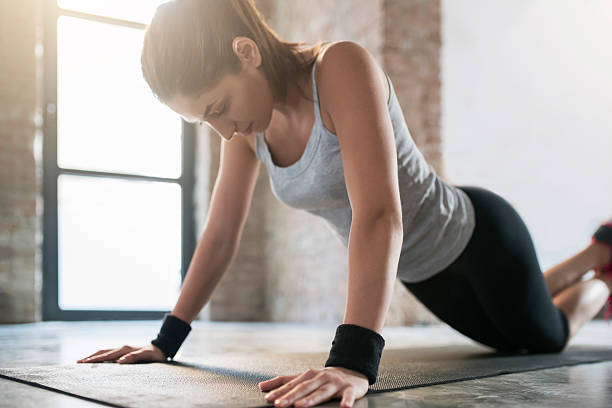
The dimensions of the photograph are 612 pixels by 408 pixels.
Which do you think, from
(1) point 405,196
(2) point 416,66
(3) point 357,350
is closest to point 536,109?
(2) point 416,66

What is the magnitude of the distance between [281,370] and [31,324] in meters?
3.09

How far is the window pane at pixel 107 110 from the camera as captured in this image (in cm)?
436

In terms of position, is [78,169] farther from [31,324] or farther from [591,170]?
[591,170]

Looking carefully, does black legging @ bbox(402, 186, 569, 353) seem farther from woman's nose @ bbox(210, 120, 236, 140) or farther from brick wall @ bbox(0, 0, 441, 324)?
brick wall @ bbox(0, 0, 441, 324)

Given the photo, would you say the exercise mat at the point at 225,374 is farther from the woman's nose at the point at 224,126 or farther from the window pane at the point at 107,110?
the window pane at the point at 107,110

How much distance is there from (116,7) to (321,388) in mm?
4390

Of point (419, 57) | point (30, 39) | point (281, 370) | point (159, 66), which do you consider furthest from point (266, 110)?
point (30, 39)

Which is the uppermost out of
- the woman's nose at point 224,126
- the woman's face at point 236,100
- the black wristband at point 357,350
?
the woman's face at point 236,100

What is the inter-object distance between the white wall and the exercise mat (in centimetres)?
258

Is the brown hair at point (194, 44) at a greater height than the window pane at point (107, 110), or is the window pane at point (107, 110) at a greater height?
the window pane at point (107, 110)

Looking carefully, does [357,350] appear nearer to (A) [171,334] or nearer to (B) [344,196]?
(B) [344,196]

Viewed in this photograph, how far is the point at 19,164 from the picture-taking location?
404 cm

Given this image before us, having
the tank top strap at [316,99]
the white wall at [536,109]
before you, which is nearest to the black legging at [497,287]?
the tank top strap at [316,99]

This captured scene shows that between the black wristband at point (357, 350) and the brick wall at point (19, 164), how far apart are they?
3.60 meters
